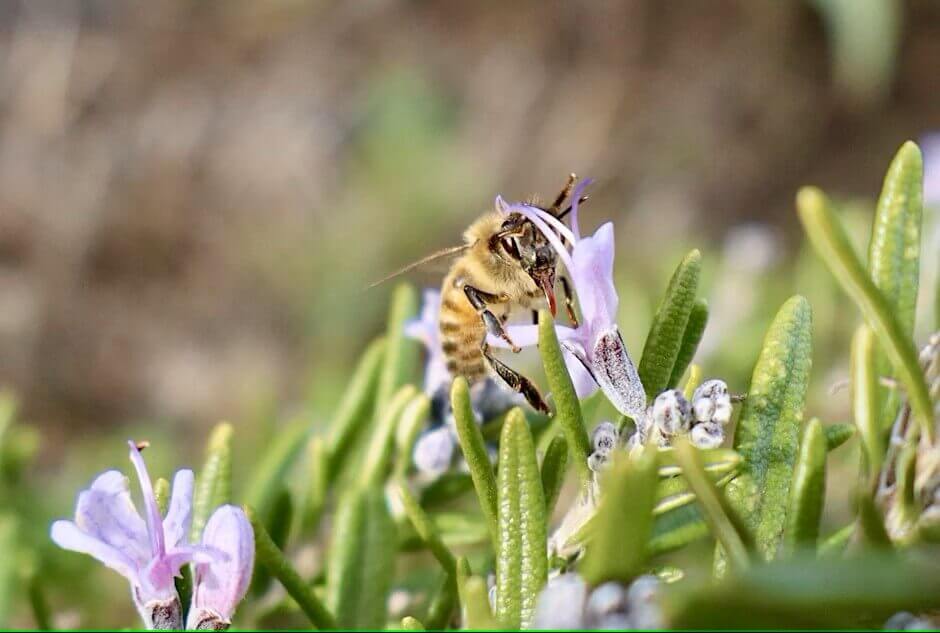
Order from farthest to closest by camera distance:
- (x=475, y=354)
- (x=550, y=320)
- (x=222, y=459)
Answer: (x=475, y=354) < (x=222, y=459) < (x=550, y=320)

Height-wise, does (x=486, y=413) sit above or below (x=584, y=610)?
above

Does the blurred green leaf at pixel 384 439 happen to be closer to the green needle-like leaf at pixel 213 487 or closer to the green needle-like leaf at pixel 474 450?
the green needle-like leaf at pixel 213 487

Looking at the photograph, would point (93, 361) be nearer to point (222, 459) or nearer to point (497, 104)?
point (497, 104)

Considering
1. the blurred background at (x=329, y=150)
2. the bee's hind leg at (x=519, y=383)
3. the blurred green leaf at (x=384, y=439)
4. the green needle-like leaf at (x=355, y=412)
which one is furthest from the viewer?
the blurred background at (x=329, y=150)

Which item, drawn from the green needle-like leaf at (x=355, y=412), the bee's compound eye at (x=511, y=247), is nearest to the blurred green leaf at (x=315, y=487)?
the green needle-like leaf at (x=355, y=412)

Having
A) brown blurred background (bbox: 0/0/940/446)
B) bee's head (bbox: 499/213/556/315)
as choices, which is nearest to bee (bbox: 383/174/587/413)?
bee's head (bbox: 499/213/556/315)

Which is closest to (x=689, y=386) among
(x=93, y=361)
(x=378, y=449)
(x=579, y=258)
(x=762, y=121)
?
(x=579, y=258)
